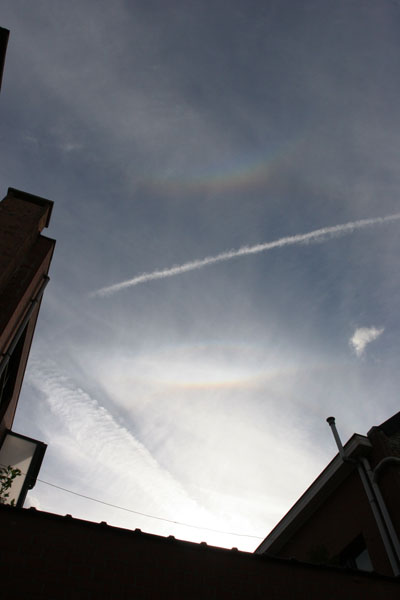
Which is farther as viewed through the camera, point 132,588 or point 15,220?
point 15,220

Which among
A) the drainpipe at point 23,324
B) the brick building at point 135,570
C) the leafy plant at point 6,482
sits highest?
the drainpipe at point 23,324

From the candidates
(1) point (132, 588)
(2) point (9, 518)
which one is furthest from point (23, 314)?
(1) point (132, 588)

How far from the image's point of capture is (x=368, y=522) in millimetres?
8508

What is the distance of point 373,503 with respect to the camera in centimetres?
831

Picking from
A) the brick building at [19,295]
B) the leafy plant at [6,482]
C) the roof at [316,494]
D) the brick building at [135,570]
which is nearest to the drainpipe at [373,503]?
the roof at [316,494]

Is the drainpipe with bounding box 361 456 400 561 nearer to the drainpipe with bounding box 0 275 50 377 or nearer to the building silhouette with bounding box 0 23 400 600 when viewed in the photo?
the building silhouette with bounding box 0 23 400 600

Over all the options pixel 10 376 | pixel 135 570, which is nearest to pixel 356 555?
pixel 135 570

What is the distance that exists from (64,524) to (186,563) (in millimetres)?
1807

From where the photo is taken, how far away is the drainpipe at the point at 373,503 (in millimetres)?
7469

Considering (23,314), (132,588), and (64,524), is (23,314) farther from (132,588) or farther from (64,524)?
(132,588)

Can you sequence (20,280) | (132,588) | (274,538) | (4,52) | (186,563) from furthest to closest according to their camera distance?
(274,538) → (20,280) → (4,52) → (186,563) → (132,588)

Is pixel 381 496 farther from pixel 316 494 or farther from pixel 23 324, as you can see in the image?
pixel 23 324

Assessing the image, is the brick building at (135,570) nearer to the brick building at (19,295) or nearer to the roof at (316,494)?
the roof at (316,494)

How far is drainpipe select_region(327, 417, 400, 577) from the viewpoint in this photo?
7.47 meters
